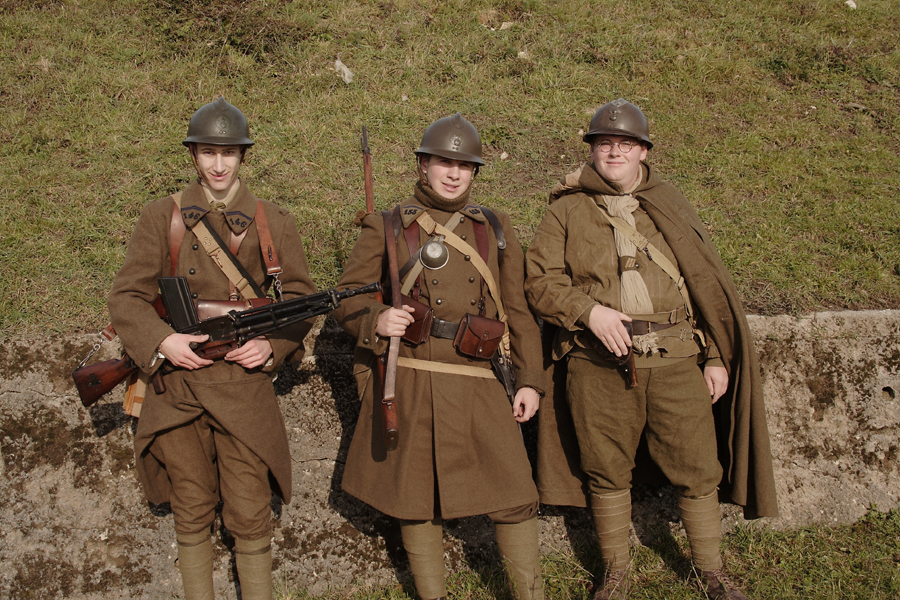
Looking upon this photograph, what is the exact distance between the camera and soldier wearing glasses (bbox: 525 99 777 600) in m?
3.23

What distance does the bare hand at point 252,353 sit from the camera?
116 inches

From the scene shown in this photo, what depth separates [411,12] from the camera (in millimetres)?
7531

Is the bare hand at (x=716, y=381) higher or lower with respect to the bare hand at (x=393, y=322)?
lower

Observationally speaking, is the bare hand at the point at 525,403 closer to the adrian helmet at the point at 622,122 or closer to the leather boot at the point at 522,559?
the leather boot at the point at 522,559

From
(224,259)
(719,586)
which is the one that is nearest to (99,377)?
(224,259)

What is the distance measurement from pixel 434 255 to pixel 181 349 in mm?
1189

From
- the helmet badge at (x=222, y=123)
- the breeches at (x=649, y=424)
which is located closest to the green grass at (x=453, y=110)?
the breeches at (x=649, y=424)

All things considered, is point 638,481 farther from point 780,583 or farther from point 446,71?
point 446,71

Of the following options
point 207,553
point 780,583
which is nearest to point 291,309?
point 207,553

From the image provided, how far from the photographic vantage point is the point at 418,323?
9.88ft

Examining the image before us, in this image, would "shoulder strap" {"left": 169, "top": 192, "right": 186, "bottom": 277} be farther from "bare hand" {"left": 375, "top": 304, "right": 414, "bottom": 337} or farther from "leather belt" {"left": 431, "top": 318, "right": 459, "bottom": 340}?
"leather belt" {"left": 431, "top": 318, "right": 459, "bottom": 340}

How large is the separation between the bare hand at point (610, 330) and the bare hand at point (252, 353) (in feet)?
5.06

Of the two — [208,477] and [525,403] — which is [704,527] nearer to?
[525,403]

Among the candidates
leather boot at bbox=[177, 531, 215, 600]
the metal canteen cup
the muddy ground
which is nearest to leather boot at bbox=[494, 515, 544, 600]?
the muddy ground
